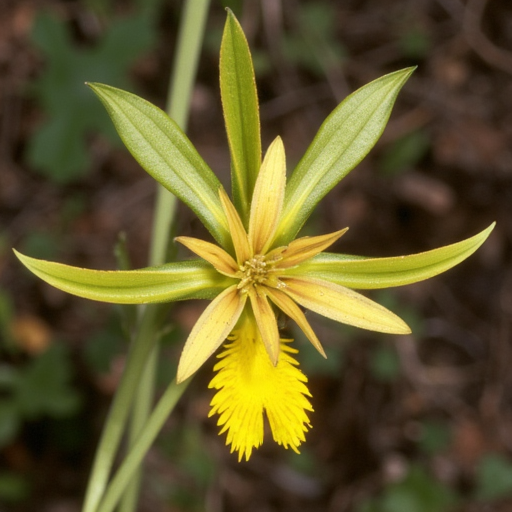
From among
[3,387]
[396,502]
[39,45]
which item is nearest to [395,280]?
[396,502]

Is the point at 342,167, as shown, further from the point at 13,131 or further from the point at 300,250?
the point at 13,131

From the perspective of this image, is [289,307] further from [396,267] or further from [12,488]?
[12,488]

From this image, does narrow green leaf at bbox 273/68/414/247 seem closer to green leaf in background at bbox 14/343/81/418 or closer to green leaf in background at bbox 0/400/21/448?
green leaf in background at bbox 14/343/81/418

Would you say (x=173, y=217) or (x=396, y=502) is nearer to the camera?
(x=173, y=217)

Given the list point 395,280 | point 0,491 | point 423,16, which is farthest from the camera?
point 423,16

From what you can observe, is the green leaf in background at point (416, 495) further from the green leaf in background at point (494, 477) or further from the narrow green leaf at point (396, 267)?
the narrow green leaf at point (396, 267)

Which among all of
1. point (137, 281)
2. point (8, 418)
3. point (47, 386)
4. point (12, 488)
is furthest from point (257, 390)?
point (12, 488)
